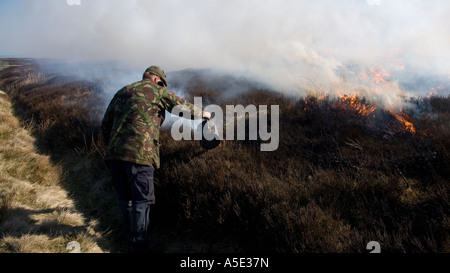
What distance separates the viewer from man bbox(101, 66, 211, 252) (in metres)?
2.80

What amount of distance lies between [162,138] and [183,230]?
7.68ft

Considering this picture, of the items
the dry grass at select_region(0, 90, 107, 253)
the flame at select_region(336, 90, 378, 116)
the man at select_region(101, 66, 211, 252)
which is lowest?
the dry grass at select_region(0, 90, 107, 253)

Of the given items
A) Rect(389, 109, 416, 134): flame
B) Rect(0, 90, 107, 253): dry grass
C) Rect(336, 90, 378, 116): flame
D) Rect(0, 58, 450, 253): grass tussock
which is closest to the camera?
Rect(0, 58, 450, 253): grass tussock

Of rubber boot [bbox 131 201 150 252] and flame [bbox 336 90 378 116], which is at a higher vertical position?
flame [bbox 336 90 378 116]

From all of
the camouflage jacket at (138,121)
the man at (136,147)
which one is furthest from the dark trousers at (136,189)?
the camouflage jacket at (138,121)

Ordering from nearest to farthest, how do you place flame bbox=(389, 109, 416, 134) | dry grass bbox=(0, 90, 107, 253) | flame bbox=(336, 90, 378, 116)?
dry grass bbox=(0, 90, 107, 253)
flame bbox=(389, 109, 416, 134)
flame bbox=(336, 90, 378, 116)

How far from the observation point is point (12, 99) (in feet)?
32.7

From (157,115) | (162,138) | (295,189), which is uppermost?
(157,115)

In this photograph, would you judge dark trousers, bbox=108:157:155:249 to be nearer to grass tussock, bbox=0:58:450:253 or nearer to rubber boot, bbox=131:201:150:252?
rubber boot, bbox=131:201:150:252

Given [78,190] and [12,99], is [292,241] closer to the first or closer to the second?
[78,190]

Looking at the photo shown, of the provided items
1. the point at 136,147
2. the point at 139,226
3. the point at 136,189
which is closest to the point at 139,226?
the point at 139,226

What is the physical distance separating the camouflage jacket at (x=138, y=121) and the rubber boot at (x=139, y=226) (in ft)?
1.56

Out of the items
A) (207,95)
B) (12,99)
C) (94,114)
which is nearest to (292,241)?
(94,114)

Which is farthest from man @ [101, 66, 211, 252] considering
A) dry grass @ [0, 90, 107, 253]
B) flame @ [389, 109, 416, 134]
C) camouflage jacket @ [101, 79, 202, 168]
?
flame @ [389, 109, 416, 134]
